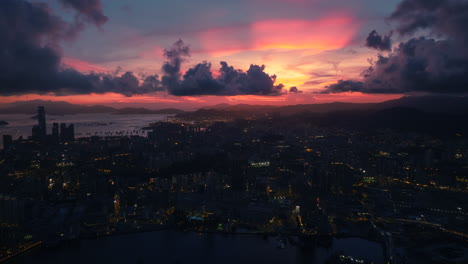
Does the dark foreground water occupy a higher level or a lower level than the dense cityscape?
lower

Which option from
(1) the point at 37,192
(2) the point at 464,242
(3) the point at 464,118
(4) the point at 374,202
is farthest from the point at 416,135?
(1) the point at 37,192

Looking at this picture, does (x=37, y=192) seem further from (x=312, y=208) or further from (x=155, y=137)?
(x=155, y=137)

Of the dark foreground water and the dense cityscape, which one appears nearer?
the dark foreground water

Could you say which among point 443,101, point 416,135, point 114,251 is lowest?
point 114,251

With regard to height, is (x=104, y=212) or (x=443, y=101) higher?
(x=443, y=101)
